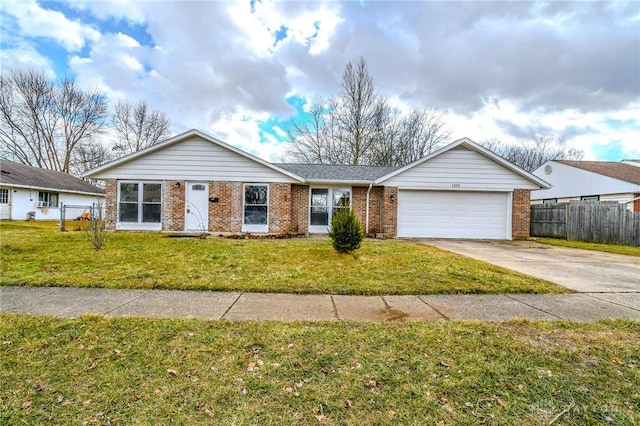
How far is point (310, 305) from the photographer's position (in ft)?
13.6

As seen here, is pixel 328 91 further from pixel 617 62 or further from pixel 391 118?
pixel 617 62

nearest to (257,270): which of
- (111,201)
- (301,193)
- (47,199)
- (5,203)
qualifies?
(301,193)

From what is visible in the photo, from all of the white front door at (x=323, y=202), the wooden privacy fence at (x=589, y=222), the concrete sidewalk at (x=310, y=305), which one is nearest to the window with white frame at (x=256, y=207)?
the white front door at (x=323, y=202)

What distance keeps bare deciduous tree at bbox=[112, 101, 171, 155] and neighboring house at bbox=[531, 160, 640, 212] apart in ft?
119

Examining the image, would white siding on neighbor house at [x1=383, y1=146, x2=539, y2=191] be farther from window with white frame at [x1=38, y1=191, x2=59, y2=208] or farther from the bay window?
window with white frame at [x1=38, y1=191, x2=59, y2=208]

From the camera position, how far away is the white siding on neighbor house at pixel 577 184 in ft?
63.3

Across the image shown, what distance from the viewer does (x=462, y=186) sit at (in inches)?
517

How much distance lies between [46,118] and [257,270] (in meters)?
34.9

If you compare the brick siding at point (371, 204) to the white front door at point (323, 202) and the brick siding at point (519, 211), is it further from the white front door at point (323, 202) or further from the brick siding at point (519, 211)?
the brick siding at point (519, 211)

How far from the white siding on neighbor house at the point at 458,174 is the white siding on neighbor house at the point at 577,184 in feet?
30.5

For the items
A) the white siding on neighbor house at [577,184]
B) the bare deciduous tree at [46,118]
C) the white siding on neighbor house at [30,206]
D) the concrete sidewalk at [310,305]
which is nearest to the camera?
the concrete sidewalk at [310,305]

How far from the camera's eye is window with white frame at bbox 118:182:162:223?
41.2 feet

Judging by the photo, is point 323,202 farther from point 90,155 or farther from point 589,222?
point 90,155

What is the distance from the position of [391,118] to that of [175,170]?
18.3 metres
